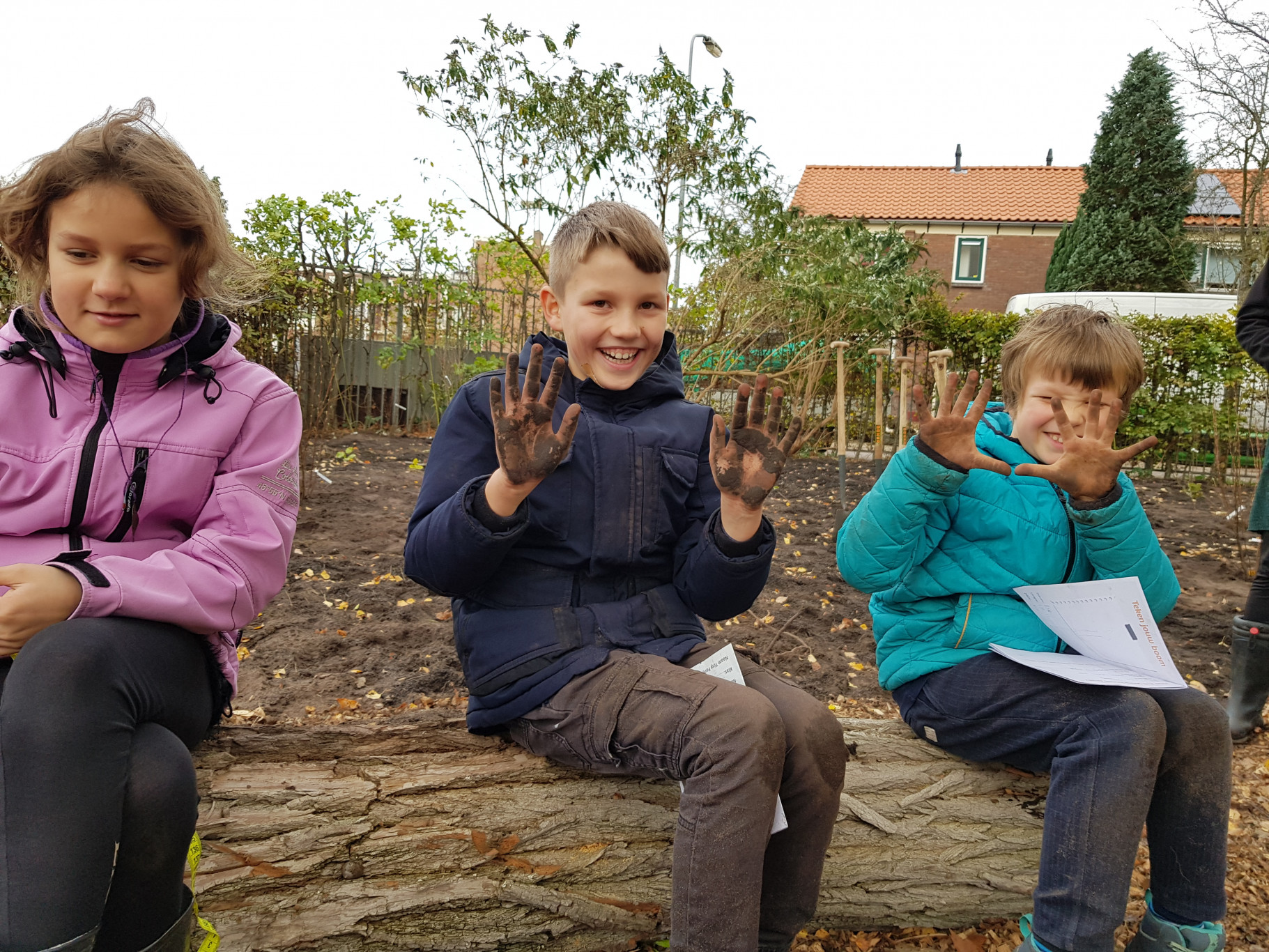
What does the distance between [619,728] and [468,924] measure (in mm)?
574

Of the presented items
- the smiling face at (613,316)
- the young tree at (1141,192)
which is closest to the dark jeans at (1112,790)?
the smiling face at (613,316)

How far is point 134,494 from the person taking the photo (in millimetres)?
1493

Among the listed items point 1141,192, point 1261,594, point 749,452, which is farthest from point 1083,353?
point 1141,192

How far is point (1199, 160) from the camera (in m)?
12.5

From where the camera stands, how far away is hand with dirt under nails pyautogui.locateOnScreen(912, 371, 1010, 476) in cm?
166

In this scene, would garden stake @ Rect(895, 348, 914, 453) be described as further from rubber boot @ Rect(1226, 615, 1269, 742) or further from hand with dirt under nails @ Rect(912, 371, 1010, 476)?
hand with dirt under nails @ Rect(912, 371, 1010, 476)

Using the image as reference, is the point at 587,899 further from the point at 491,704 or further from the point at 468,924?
the point at 491,704

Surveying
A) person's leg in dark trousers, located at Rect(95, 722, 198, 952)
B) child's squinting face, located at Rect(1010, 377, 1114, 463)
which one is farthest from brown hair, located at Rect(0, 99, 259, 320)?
child's squinting face, located at Rect(1010, 377, 1114, 463)

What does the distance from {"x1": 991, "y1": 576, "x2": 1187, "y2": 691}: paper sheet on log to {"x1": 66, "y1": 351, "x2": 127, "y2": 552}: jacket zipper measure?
1.82 metres

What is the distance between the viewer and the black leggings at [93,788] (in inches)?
43.5

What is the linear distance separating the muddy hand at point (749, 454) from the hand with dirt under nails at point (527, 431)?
0.29 m

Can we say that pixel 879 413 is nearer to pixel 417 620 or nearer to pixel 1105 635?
pixel 417 620

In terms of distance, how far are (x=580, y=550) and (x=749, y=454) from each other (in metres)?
0.42

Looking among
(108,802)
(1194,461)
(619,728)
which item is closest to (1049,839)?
(619,728)
